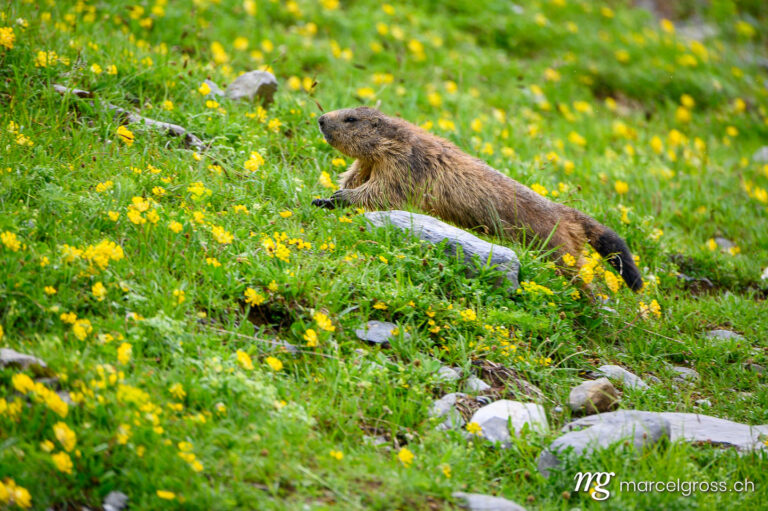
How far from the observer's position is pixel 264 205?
5.18 m

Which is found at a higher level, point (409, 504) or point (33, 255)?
point (33, 255)

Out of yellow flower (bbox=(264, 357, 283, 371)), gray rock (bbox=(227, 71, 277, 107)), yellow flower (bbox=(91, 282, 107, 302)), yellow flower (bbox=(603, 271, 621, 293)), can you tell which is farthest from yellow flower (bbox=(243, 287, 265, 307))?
gray rock (bbox=(227, 71, 277, 107))

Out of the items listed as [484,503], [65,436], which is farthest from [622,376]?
[65,436]

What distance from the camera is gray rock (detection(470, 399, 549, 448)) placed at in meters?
3.96

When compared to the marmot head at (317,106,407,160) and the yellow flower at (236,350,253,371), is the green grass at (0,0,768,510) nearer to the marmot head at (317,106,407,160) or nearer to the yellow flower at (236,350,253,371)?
the yellow flower at (236,350,253,371)

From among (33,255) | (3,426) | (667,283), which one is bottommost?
(667,283)

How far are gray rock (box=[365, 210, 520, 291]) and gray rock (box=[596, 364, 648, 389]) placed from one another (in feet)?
2.69

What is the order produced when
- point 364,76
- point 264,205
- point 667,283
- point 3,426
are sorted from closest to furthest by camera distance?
point 3,426 < point 264,205 < point 667,283 < point 364,76

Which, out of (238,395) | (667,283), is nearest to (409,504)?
(238,395)

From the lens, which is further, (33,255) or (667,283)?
(667,283)

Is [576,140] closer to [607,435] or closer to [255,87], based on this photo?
[255,87]

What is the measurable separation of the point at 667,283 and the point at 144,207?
455 centimetres

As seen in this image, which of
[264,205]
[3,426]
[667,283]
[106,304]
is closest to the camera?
[3,426]

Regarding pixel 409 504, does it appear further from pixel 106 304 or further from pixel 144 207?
pixel 144 207
